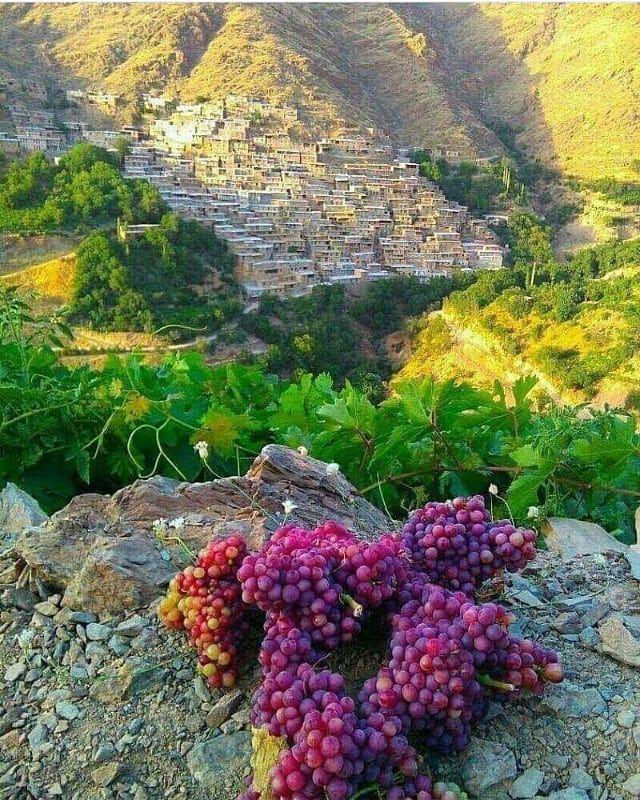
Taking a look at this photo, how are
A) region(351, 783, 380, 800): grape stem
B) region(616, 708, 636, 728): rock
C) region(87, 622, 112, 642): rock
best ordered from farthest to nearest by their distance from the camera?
region(87, 622, 112, 642): rock, region(616, 708, 636, 728): rock, region(351, 783, 380, 800): grape stem

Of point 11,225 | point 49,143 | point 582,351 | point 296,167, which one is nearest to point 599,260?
point 582,351

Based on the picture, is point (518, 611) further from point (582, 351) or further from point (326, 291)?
point (326, 291)

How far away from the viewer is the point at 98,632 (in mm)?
1413

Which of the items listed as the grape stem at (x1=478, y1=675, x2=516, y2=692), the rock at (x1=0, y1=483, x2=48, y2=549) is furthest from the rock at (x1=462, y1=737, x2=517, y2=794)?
the rock at (x1=0, y1=483, x2=48, y2=549)

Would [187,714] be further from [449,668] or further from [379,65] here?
[379,65]

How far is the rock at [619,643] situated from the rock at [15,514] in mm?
1393

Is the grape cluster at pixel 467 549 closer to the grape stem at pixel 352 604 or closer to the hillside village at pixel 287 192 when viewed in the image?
the grape stem at pixel 352 604

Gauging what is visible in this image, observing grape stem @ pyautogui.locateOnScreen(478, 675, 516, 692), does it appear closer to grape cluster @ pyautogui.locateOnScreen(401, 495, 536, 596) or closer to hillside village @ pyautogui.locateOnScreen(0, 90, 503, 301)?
grape cluster @ pyautogui.locateOnScreen(401, 495, 536, 596)

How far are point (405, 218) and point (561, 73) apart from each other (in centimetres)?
3269

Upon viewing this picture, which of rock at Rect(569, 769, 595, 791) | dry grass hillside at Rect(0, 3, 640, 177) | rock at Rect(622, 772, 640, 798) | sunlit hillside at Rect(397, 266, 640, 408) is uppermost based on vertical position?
dry grass hillside at Rect(0, 3, 640, 177)

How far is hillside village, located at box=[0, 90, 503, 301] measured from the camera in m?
40.8

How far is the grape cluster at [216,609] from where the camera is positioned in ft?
3.96

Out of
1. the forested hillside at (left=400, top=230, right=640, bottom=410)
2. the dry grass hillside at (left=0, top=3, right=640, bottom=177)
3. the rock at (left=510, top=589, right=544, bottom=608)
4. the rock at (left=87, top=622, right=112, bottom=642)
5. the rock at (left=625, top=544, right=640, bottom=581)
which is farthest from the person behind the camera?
the dry grass hillside at (left=0, top=3, right=640, bottom=177)

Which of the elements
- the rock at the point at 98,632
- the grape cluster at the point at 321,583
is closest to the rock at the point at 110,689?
the rock at the point at 98,632
